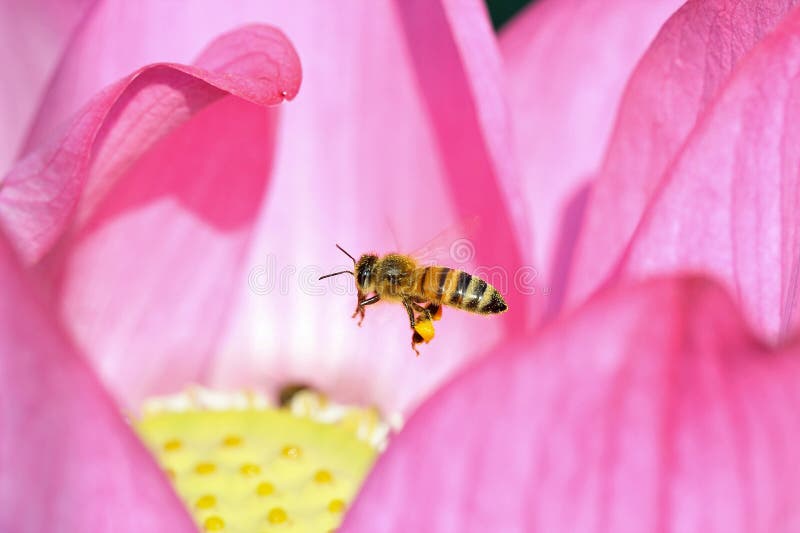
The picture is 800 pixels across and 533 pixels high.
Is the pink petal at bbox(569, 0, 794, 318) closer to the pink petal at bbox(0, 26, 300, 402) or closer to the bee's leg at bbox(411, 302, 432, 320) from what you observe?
the bee's leg at bbox(411, 302, 432, 320)

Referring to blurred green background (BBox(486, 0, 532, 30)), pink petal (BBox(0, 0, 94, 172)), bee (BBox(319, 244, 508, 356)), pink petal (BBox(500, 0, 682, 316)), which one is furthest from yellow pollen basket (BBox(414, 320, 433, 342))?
blurred green background (BBox(486, 0, 532, 30))

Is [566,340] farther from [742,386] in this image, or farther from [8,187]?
[8,187]

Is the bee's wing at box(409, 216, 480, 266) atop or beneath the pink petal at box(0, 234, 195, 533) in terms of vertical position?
atop

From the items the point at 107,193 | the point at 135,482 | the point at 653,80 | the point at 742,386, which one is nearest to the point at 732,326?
the point at 742,386

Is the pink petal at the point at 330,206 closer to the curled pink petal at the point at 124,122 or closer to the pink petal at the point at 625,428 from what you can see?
A: the curled pink petal at the point at 124,122

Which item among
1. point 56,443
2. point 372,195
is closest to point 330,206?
point 372,195

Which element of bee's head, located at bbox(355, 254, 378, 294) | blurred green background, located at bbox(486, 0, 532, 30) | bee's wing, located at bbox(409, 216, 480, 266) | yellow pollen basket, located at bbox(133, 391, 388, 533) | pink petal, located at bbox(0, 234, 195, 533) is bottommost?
yellow pollen basket, located at bbox(133, 391, 388, 533)
